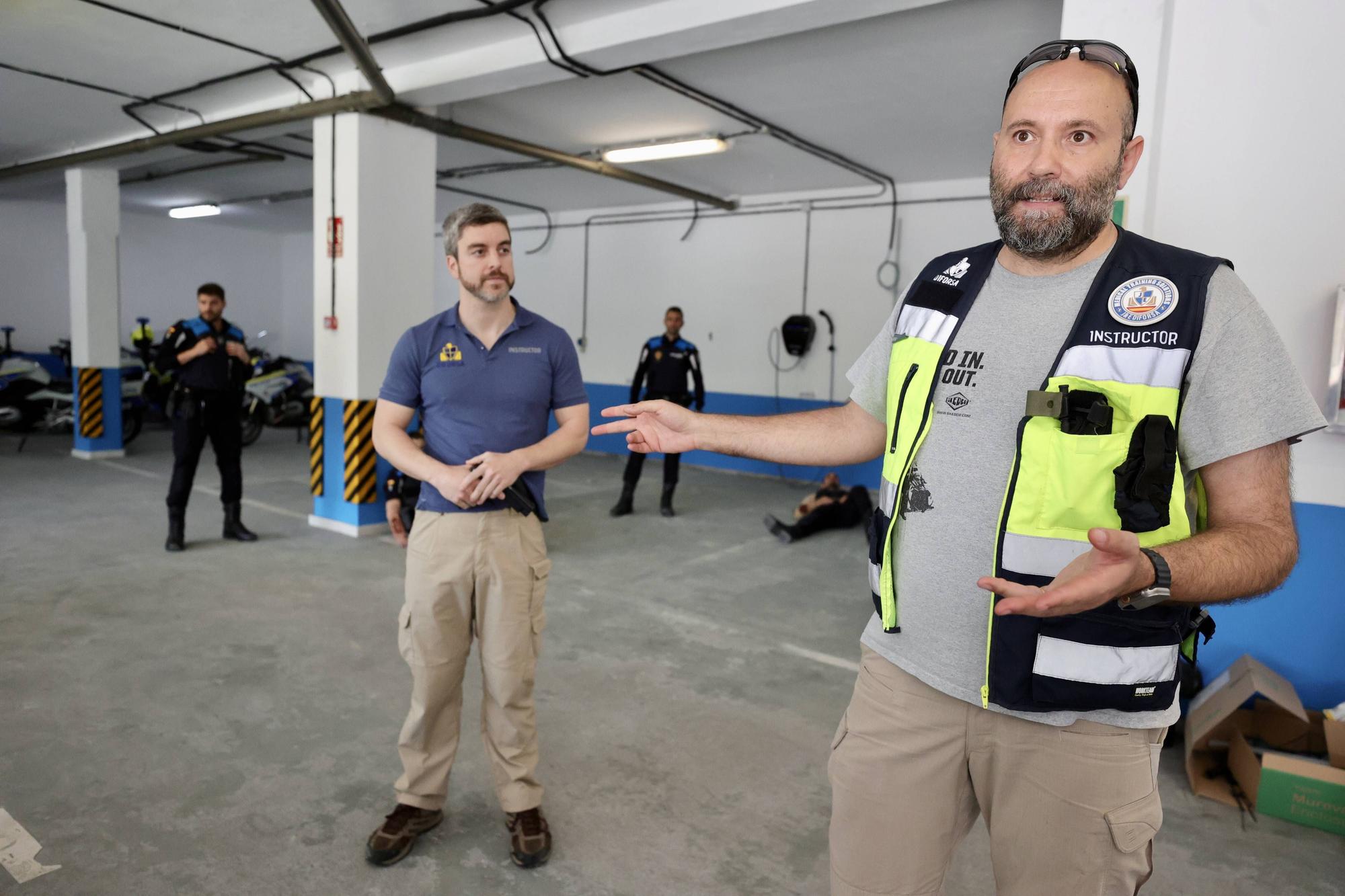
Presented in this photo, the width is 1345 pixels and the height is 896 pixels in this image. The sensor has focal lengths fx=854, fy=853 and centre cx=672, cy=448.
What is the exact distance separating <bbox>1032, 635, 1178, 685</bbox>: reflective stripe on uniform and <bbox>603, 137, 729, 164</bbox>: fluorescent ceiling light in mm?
6378

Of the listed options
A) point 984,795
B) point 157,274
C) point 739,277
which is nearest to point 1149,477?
point 984,795

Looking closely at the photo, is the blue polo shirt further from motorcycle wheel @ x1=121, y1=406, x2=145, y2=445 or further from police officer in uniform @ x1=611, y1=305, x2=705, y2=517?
motorcycle wheel @ x1=121, y1=406, x2=145, y2=445

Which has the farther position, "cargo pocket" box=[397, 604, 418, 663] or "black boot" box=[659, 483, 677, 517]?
"black boot" box=[659, 483, 677, 517]

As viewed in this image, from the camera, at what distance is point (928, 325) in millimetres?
1281

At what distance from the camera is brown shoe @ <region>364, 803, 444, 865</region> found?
220cm

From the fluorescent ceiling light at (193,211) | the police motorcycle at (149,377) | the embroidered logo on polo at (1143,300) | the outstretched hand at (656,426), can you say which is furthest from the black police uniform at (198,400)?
the fluorescent ceiling light at (193,211)

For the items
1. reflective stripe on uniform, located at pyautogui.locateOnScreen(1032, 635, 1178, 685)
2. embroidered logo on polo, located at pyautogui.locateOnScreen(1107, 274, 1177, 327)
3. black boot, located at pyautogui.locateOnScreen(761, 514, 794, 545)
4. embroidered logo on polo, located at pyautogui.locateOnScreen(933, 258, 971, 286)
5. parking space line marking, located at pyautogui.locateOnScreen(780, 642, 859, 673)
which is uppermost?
embroidered logo on polo, located at pyautogui.locateOnScreen(933, 258, 971, 286)

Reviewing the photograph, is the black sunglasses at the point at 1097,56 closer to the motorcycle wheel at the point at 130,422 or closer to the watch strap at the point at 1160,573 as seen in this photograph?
the watch strap at the point at 1160,573

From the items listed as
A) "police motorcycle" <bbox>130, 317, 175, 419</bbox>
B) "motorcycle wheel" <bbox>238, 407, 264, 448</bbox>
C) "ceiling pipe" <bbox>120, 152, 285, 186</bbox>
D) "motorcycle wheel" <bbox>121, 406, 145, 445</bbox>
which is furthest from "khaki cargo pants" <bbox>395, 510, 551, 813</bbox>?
"motorcycle wheel" <bbox>121, 406, 145, 445</bbox>

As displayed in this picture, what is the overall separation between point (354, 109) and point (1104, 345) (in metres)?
5.61

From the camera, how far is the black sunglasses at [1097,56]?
3.79 feet

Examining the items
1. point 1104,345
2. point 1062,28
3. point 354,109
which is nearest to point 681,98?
point 354,109

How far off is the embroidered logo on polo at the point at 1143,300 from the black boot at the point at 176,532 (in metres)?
5.54

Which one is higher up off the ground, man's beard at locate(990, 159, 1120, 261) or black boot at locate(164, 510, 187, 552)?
man's beard at locate(990, 159, 1120, 261)
